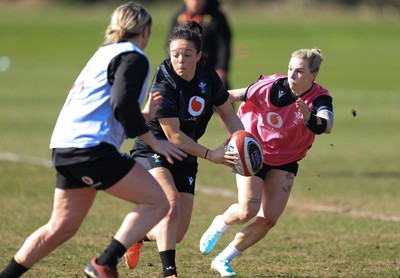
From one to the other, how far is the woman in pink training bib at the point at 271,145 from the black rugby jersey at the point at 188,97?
389 millimetres

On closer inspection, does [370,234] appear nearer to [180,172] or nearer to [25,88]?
[180,172]

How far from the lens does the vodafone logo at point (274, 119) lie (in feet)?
24.2

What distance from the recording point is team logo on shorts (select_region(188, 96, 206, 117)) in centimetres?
683

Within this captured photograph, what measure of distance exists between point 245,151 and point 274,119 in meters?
0.84

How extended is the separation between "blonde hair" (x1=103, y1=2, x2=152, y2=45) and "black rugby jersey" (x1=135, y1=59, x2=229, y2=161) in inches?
34.0

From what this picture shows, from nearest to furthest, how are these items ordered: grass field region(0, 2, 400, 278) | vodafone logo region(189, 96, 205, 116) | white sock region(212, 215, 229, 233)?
vodafone logo region(189, 96, 205, 116), white sock region(212, 215, 229, 233), grass field region(0, 2, 400, 278)

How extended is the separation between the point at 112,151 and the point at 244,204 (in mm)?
1770

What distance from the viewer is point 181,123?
22.5ft

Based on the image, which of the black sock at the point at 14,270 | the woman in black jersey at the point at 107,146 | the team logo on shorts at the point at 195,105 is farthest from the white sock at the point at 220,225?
the black sock at the point at 14,270

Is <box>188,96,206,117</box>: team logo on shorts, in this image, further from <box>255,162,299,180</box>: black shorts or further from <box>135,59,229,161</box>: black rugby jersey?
<box>255,162,299,180</box>: black shorts

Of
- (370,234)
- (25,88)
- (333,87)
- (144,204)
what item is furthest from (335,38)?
(144,204)

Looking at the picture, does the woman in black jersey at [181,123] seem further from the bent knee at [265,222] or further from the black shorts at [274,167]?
the bent knee at [265,222]

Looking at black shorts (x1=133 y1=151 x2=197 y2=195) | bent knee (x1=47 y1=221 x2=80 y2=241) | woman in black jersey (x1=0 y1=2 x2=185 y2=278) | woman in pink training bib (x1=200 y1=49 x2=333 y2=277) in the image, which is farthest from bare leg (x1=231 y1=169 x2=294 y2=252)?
bent knee (x1=47 y1=221 x2=80 y2=241)

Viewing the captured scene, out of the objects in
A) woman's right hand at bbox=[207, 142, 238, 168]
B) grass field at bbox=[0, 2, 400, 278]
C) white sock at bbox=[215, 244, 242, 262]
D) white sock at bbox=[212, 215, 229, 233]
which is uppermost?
woman's right hand at bbox=[207, 142, 238, 168]
